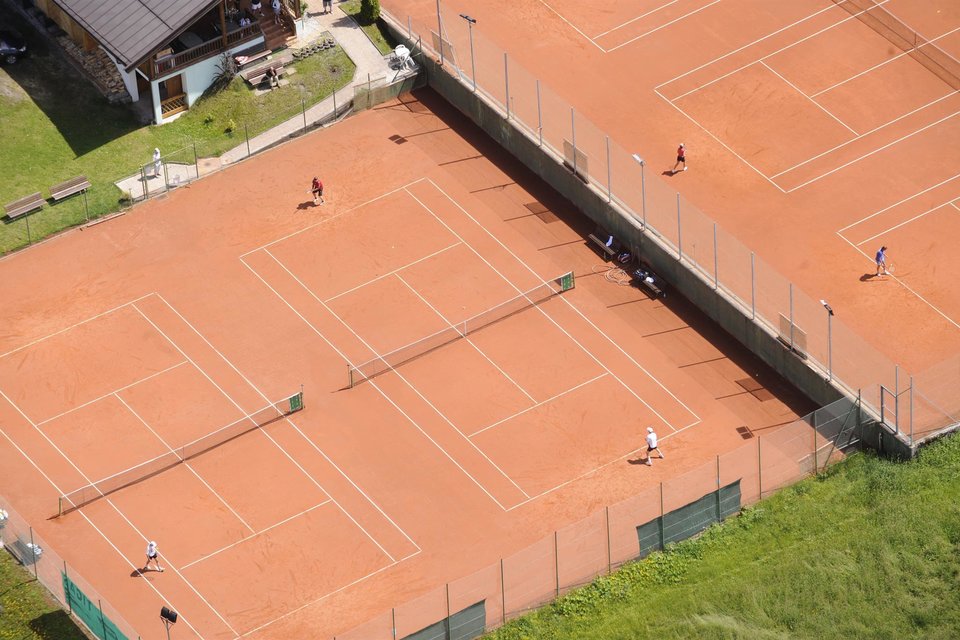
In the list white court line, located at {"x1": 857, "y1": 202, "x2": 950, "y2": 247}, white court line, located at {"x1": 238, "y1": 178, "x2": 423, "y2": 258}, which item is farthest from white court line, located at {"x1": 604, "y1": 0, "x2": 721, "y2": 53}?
white court line, located at {"x1": 857, "y1": 202, "x2": 950, "y2": 247}

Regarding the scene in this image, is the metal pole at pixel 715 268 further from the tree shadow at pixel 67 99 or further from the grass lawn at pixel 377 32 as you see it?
the tree shadow at pixel 67 99

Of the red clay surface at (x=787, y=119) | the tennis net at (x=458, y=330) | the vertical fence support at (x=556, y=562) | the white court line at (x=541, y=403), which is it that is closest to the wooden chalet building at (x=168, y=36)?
the red clay surface at (x=787, y=119)

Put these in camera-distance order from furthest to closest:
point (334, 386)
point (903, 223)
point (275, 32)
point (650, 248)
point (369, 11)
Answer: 1. point (369, 11)
2. point (275, 32)
3. point (903, 223)
4. point (650, 248)
5. point (334, 386)

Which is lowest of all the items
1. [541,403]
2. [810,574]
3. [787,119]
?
[810,574]

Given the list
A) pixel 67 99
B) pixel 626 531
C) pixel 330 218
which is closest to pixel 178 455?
pixel 330 218

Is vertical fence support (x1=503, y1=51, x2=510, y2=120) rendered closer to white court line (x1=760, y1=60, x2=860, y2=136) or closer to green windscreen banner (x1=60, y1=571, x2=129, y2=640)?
white court line (x1=760, y1=60, x2=860, y2=136)

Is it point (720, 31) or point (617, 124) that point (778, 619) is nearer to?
point (617, 124)

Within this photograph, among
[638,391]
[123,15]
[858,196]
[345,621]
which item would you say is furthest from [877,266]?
[123,15]

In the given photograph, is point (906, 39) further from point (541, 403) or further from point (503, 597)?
point (503, 597)
